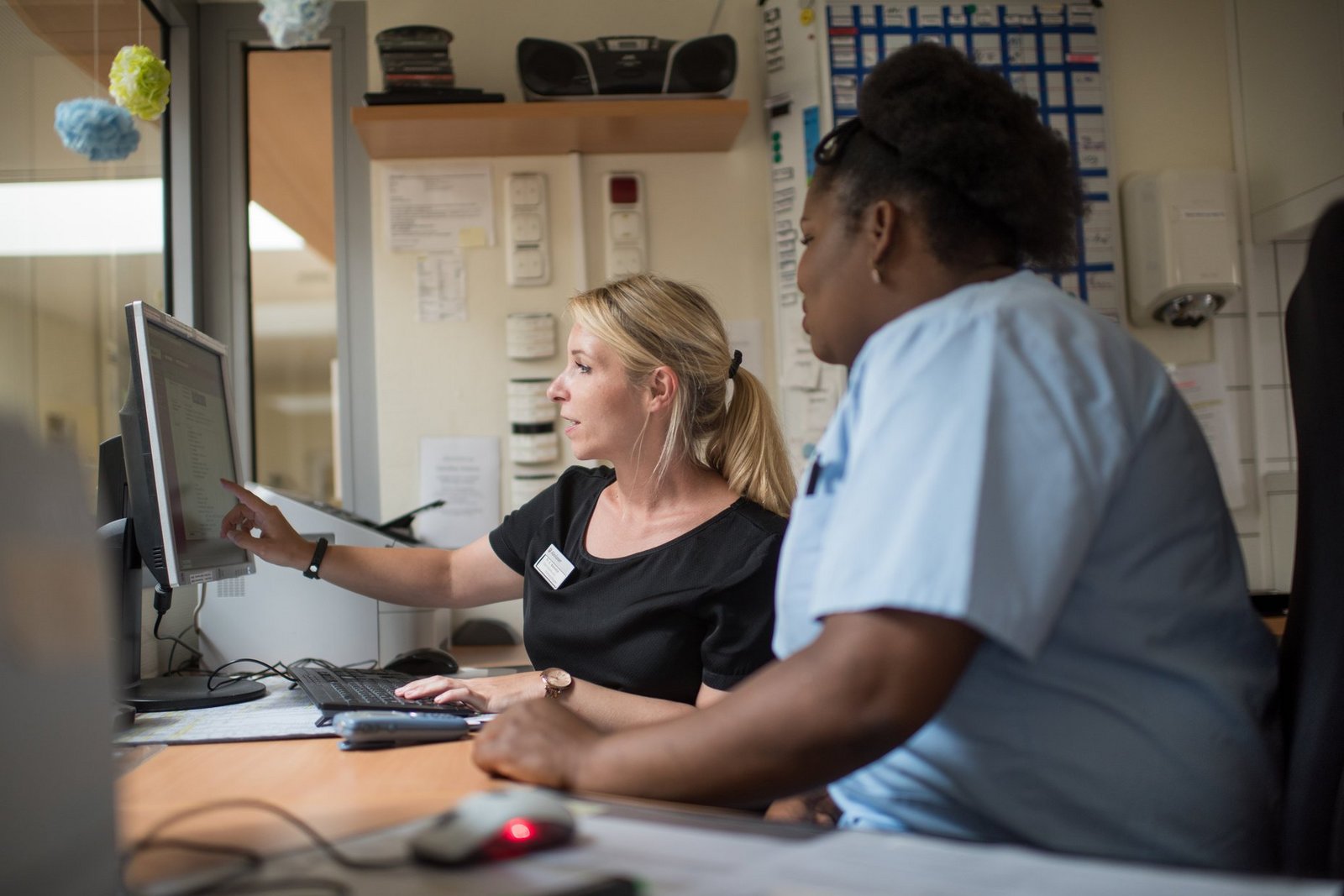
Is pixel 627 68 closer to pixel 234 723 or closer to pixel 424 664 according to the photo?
pixel 424 664

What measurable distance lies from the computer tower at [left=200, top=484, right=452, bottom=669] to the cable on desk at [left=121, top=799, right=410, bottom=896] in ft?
4.46

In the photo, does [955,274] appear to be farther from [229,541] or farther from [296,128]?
[296,128]

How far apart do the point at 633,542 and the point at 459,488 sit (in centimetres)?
123

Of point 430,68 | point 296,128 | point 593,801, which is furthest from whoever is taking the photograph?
point 296,128

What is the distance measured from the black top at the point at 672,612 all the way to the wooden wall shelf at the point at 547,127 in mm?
1308

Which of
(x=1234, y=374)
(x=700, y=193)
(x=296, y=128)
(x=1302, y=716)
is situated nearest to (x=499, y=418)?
(x=700, y=193)

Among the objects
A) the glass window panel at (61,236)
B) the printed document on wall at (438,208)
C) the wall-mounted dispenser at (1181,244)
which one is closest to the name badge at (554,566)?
the glass window panel at (61,236)

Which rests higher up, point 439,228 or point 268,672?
point 439,228

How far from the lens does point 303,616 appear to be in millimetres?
2070

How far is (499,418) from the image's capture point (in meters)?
2.82

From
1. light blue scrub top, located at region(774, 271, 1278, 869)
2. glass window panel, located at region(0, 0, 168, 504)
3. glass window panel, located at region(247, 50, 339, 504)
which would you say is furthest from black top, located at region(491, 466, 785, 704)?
glass window panel, located at region(247, 50, 339, 504)

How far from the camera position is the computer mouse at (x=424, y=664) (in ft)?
6.32

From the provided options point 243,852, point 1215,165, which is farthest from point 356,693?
point 1215,165

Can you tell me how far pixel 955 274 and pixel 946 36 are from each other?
2161mm
